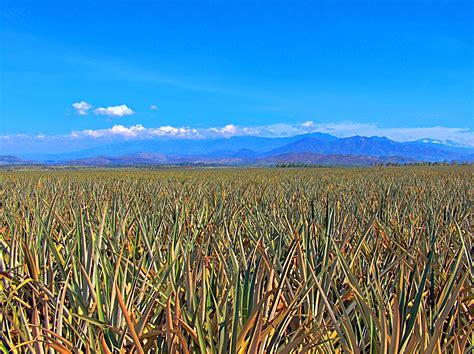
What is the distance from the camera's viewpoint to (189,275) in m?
1.70

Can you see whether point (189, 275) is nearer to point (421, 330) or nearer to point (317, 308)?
point (317, 308)

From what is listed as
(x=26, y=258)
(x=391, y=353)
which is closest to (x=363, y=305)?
(x=391, y=353)

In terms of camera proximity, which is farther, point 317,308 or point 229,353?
point 317,308

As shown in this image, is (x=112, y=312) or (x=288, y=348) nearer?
(x=288, y=348)

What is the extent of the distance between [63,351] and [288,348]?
2.40ft

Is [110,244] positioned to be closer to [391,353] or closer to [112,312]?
[112,312]

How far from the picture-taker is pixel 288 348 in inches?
56.7

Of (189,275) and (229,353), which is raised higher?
(189,275)

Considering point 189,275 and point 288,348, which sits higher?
point 189,275

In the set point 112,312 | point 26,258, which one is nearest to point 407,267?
point 112,312

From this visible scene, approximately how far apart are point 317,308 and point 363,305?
1.41 feet

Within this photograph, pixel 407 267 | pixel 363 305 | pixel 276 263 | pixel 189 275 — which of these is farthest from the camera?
pixel 407 267

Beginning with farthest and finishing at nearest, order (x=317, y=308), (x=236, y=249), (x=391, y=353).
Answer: (x=236, y=249), (x=317, y=308), (x=391, y=353)

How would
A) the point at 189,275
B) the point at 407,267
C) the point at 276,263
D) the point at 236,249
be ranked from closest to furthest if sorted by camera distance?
1. the point at 189,275
2. the point at 276,263
3. the point at 407,267
4. the point at 236,249
